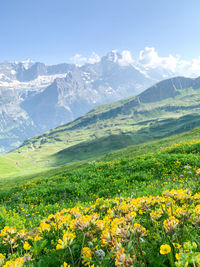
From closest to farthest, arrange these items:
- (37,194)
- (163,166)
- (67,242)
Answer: (67,242) < (37,194) < (163,166)

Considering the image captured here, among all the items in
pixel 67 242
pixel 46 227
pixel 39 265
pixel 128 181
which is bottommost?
pixel 128 181

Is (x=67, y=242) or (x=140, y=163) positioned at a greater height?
(x=67, y=242)

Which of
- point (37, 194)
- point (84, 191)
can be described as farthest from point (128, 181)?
point (37, 194)

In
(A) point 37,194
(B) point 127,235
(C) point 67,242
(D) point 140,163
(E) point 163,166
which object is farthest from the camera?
(D) point 140,163

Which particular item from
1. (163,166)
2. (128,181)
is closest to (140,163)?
(163,166)

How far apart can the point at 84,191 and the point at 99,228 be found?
953cm

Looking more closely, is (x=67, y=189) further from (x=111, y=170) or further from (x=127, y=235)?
(x=127, y=235)

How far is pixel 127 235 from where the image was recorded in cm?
228

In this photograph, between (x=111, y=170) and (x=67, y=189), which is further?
(x=111, y=170)

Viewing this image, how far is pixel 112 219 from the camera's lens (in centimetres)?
377

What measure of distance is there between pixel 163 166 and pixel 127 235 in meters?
12.4

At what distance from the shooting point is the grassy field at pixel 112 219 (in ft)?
8.04

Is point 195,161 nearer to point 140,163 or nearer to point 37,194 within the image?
point 140,163

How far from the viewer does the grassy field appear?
245cm
